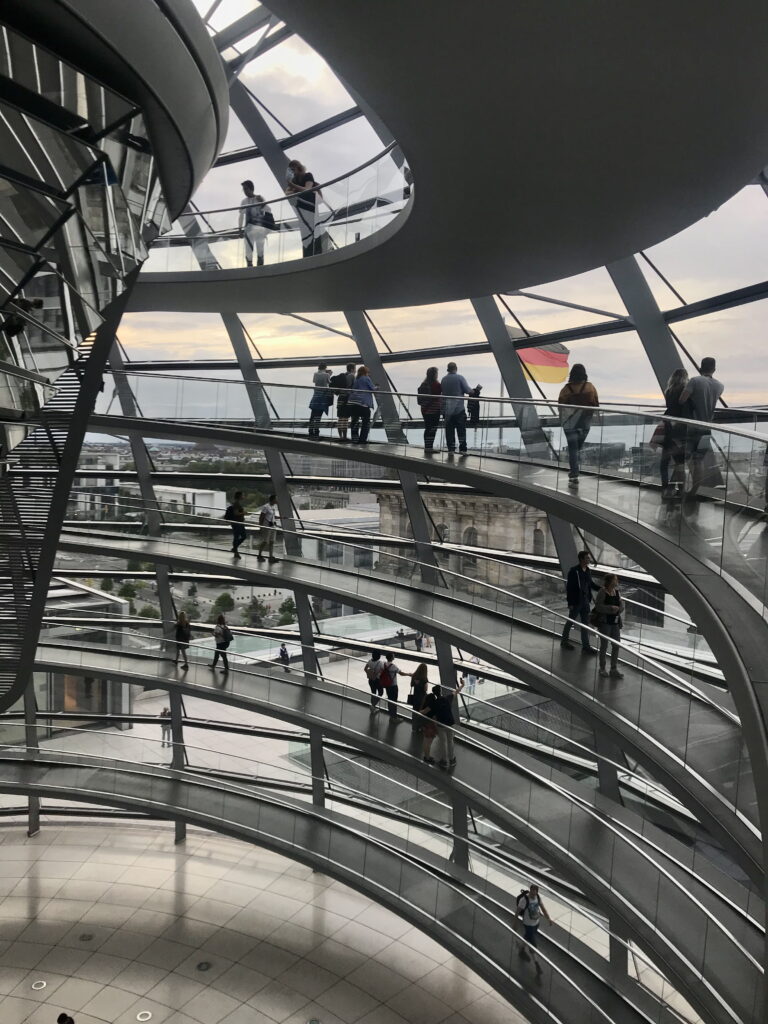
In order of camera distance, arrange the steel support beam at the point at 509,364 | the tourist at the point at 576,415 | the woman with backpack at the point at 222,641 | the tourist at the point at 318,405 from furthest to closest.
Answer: the woman with backpack at the point at 222,641, the tourist at the point at 318,405, the steel support beam at the point at 509,364, the tourist at the point at 576,415

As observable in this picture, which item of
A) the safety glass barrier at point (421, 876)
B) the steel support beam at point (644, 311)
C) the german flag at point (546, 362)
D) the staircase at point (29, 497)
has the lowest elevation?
the safety glass barrier at point (421, 876)

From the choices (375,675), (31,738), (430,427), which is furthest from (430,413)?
(31,738)

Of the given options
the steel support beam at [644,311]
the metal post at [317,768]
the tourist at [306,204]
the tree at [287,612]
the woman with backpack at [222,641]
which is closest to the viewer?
the steel support beam at [644,311]

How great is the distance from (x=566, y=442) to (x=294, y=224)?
246 inches

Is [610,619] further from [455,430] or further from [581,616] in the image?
[455,430]

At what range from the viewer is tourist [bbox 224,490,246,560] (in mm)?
18156

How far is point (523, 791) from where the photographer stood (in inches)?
566

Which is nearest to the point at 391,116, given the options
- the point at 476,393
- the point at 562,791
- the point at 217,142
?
the point at 217,142

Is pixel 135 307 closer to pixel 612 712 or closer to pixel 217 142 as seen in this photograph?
pixel 217 142

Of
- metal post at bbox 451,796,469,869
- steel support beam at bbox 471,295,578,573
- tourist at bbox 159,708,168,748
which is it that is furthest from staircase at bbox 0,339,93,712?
metal post at bbox 451,796,469,869

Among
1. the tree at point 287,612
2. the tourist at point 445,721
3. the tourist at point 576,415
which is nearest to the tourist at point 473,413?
the tourist at point 576,415

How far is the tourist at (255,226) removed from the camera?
14.3 metres

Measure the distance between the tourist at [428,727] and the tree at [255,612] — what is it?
6.36 meters

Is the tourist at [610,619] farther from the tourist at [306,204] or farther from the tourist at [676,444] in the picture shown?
the tourist at [306,204]
